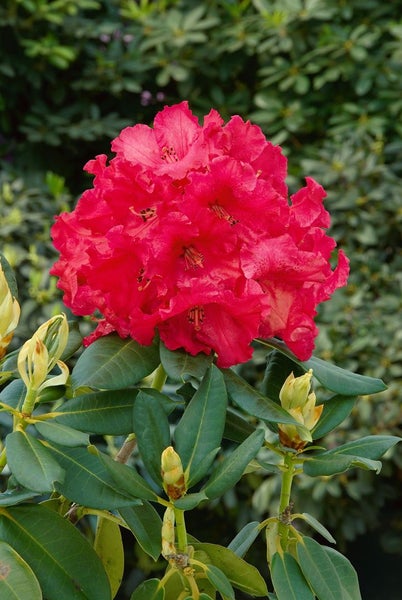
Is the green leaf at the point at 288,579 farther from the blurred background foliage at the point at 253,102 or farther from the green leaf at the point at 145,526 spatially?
the blurred background foliage at the point at 253,102

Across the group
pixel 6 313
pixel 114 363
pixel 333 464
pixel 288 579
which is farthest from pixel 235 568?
pixel 6 313

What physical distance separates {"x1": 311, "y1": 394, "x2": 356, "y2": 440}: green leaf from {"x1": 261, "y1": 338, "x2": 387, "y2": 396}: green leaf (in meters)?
0.03

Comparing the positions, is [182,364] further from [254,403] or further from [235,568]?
[235,568]

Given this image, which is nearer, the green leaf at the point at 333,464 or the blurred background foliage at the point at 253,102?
the green leaf at the point at 333,464

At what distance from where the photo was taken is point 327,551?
1.12 m

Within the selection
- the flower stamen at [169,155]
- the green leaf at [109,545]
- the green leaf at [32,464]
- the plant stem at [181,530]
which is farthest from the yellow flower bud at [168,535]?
the flower stamen at [169,155]

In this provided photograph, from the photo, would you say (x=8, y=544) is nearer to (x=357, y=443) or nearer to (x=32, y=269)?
(x=357, y=443)

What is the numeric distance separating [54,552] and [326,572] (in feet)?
0.98

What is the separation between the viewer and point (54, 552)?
102 cm

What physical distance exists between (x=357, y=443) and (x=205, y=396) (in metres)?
0.24

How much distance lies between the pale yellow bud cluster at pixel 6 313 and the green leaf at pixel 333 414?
0.36m

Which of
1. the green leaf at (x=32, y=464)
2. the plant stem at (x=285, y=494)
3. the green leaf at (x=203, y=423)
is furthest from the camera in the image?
the plant stem at (x=285, y=494)

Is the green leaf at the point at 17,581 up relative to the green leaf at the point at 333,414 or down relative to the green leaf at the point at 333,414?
up

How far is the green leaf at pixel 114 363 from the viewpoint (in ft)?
3.35
